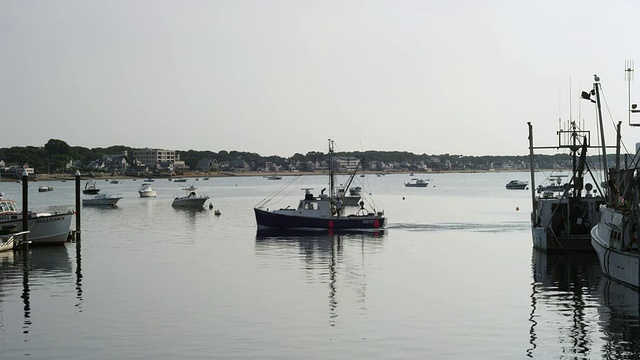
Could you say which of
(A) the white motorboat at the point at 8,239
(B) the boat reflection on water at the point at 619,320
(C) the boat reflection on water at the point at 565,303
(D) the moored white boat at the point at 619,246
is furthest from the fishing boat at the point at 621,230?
(A) the white motorboat at the point at 8,239

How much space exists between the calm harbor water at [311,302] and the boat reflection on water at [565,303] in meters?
0.09

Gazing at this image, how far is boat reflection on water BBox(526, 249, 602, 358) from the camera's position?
29422mm

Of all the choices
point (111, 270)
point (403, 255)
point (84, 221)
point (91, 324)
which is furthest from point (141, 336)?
point (84, 221)

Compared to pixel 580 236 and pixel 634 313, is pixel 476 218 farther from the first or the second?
pixel 634 313

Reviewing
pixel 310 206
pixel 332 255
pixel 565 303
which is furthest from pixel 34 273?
pixel 310 206

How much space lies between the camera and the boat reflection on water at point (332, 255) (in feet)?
134

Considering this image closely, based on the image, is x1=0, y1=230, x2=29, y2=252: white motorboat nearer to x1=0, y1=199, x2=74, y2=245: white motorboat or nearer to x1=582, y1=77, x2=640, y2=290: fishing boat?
x1=0, y1=199, x2=74, y2=245: white motorboat

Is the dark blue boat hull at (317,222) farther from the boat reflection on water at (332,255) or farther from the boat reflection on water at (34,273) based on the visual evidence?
the boat reflection on water at (34,273)

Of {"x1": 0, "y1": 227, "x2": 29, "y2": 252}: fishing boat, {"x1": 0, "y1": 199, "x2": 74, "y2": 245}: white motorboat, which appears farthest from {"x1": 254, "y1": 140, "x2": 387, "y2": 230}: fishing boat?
{"x1": 0, "y1": 227, "x2": 29, "y2": 252}: fishing boat

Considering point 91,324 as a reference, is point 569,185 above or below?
above

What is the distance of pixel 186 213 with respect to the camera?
119125 mm

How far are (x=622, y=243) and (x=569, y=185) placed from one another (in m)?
17.2

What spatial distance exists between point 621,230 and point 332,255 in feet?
75.3

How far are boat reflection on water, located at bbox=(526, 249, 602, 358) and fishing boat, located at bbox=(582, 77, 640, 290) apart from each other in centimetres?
136
